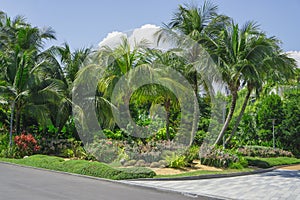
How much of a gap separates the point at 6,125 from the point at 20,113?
1940 mm

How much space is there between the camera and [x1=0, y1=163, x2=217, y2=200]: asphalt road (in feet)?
25.2

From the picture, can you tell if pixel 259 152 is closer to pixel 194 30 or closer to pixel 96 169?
pixel 194 30

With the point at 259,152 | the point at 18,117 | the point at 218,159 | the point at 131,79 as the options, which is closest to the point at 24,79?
the point at 18,117

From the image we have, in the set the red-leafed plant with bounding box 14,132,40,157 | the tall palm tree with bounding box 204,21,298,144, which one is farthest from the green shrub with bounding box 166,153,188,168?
the red-leafed plant with bounding box 14,132,40,157

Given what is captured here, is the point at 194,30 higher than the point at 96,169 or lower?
higher

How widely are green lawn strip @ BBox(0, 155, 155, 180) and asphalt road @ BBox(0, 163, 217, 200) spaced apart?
50 centimetres

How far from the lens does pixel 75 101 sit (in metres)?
19.3

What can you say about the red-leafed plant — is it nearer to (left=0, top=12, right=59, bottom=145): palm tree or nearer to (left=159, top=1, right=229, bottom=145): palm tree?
(left=0, top=12, right=59, bottom=145): palm tree

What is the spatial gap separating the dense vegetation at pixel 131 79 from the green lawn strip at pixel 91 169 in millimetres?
A: 226

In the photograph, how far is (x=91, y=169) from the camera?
38.3ft

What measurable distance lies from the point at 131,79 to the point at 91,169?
4.66m

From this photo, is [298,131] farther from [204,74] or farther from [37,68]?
[37,68]

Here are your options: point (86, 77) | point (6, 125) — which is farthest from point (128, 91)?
point (6, 125)

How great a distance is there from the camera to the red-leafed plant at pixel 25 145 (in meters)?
16.9
